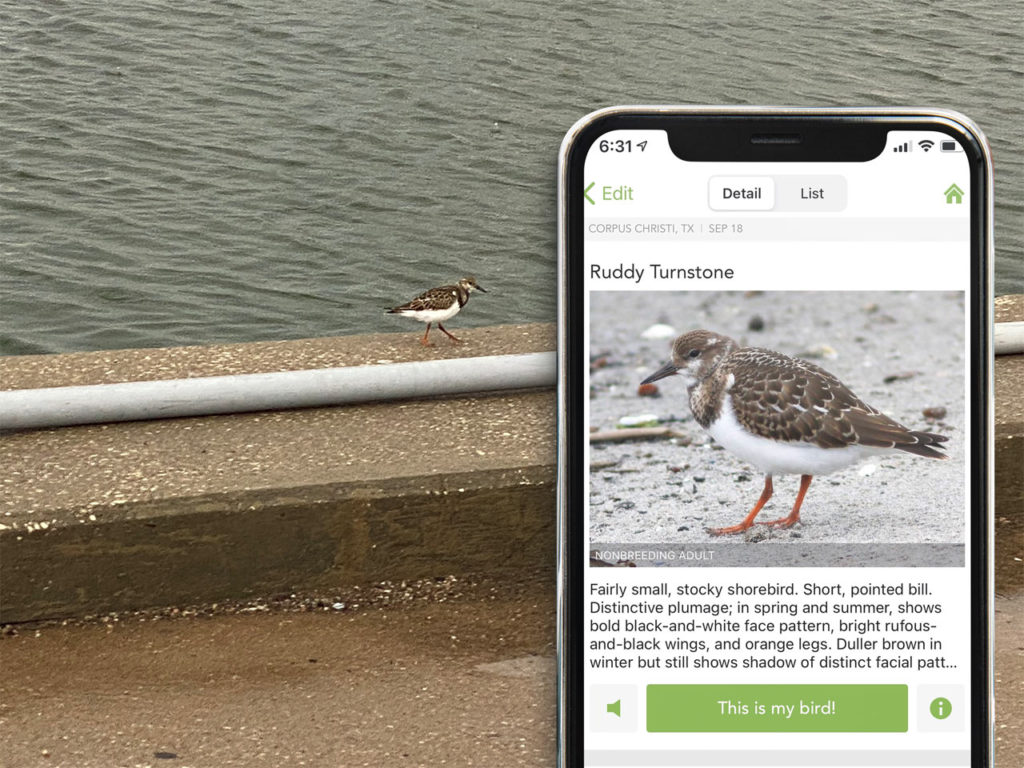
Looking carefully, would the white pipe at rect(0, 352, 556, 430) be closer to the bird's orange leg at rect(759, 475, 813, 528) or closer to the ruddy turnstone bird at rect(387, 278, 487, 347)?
the ruddy turnstone bird at rect(387, 278, 487, 347)

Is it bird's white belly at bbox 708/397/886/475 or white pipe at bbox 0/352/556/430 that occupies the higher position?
bird's white belly at bbox 708/397/886/475

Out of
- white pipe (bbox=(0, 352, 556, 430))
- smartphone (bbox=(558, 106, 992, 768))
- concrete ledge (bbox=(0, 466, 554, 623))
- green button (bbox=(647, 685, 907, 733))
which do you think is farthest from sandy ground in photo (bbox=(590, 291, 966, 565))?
white pipe (bbox=(0, 352, 556, 430))

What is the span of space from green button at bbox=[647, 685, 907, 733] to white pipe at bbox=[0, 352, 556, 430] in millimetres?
2062

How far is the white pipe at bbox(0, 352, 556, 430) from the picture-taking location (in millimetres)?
3818

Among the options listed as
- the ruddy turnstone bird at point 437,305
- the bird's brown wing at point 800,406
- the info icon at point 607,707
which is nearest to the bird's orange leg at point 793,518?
the bird's brown wing at point 800,406

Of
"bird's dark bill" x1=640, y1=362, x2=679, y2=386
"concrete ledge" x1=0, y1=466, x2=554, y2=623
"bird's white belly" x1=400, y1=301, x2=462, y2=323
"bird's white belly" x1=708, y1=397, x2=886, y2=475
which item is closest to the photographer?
"bird's dark bill" x1=640, y1=362, x2=679, y2=386

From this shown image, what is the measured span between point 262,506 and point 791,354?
1.64 m

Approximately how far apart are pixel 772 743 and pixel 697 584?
246mm

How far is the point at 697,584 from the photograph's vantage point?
6.83 ft

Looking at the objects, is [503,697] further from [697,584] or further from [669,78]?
[669,78]

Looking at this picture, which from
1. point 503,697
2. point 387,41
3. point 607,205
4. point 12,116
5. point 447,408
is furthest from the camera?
point 387,41

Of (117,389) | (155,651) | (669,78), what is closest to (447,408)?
(117,389)

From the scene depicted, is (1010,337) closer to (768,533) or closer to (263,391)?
(263,391)

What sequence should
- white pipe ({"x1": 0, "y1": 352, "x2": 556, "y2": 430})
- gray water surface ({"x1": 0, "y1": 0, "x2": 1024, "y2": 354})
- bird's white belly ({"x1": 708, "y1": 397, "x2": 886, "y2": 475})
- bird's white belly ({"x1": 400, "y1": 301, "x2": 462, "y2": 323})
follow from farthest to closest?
gray water surface ({"x1": 0, "y1": 0, "x2": 1024, "y2": 354}), bird's white belly ({"x1": 400, "y1": 301, "x2": 462, "y2": 323}), white pipe ({"x1": 0, "y1": 352, "x2": 556, "y2": 430}), bird's white belly ({"x1": 708, "y1": 397, "x2": 886, "y2": 475})
